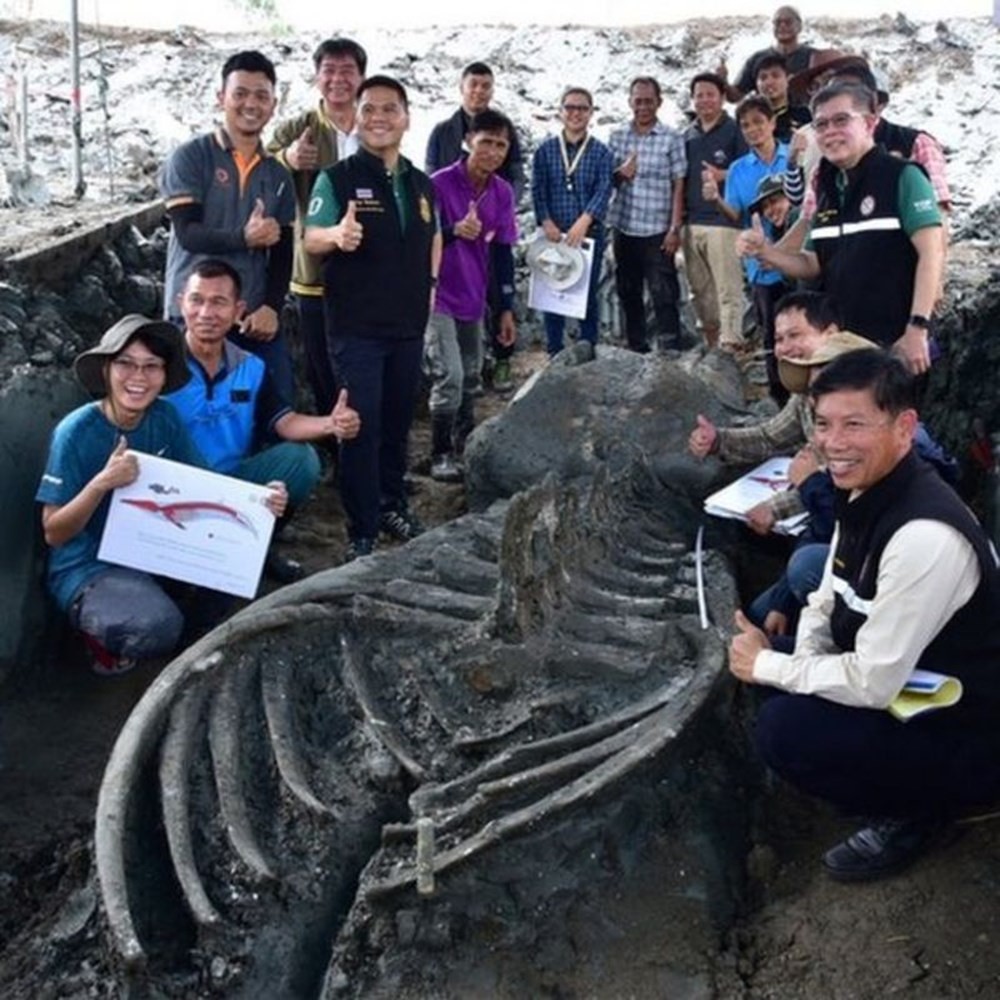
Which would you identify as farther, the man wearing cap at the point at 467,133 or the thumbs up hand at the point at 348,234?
the man wearing cap at the point at 467,133

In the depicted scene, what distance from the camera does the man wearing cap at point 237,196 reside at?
18.6ft

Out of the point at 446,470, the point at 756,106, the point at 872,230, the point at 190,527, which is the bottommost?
the point at 446,470

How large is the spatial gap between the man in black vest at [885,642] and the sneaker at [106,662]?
271cm

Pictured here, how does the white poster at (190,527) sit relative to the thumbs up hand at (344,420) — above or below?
below

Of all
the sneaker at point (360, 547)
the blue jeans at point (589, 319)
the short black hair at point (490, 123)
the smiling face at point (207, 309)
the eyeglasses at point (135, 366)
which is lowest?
the sneaker at point (360, 547)

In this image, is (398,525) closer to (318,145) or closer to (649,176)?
(318,145)

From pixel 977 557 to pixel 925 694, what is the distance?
40 cm

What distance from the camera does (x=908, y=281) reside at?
5.17 m

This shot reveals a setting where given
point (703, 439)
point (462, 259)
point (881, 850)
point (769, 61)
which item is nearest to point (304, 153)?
point (462, 259)

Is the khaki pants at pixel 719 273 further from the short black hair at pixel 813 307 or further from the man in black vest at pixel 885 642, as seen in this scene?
the man in black vest at pixel 885 642

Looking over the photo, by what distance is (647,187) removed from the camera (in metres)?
8.30

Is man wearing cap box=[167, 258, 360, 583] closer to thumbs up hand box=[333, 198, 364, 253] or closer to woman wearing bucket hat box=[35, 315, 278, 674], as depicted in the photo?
woman wearing bucket hat box=[35, 315, 278, 674]

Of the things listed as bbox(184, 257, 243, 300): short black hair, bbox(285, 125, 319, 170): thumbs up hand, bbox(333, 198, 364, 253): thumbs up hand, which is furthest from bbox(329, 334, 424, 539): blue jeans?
bbox(285, 125, 319, 170): thumbs up hand

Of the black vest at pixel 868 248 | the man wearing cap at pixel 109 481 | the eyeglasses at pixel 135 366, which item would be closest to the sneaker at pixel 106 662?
the man wearing cap at pixel 109 481
